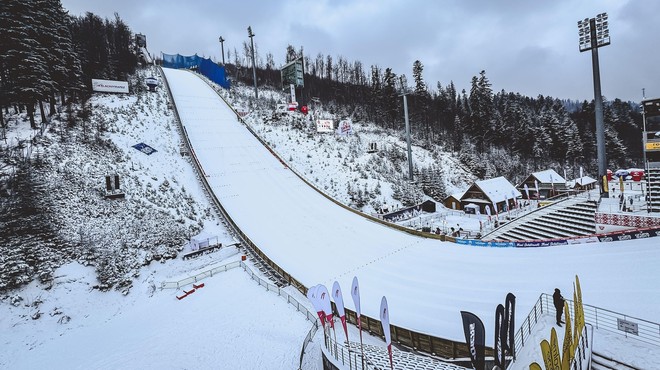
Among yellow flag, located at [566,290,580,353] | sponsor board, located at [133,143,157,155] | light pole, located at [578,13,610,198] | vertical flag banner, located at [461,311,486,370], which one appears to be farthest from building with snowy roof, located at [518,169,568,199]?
sponsor board, located at [133,143,157,155]

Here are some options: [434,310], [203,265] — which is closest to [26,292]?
[203,265]

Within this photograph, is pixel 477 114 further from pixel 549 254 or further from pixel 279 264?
pixel 279 264

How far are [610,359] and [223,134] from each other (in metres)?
38.7

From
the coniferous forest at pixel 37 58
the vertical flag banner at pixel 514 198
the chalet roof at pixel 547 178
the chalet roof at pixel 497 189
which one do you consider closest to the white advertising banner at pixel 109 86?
the coniferous forest at pixel 37 58

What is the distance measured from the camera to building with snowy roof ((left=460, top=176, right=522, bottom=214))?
1383 inches

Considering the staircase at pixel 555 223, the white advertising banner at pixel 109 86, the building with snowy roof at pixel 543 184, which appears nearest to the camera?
the staircase at pixel 555 223

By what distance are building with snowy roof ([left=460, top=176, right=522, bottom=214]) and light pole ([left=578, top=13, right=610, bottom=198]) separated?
32.7 feet

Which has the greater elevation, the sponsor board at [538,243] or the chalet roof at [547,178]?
the chalet roof at [547,178]

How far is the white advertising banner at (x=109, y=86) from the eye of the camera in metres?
36.8

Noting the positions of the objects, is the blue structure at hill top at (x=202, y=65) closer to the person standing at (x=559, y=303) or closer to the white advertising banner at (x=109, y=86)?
the white advertising banner at (x=109, y=86)

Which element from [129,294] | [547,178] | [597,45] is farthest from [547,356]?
[547,178]

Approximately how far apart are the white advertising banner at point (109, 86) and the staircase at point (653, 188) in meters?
51.5

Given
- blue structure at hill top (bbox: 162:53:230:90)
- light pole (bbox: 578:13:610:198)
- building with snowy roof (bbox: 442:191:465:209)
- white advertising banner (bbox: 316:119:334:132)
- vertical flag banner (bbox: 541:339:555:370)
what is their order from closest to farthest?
vertical flag banner (bbox: 541:339:555:370) < light pole (bbox: 578:13:610:198) < building with snowy roof (bbox: 442:191:465:209) < white advertising banner (bbox: 316:119:334:132) < blue structure at hill top (bbox: 162:53:230:90)

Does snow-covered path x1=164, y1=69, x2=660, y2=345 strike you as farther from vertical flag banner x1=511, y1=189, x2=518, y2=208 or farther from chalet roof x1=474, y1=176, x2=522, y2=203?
vertical flag banner x1=511, y1=189, x2=518, y2=208
